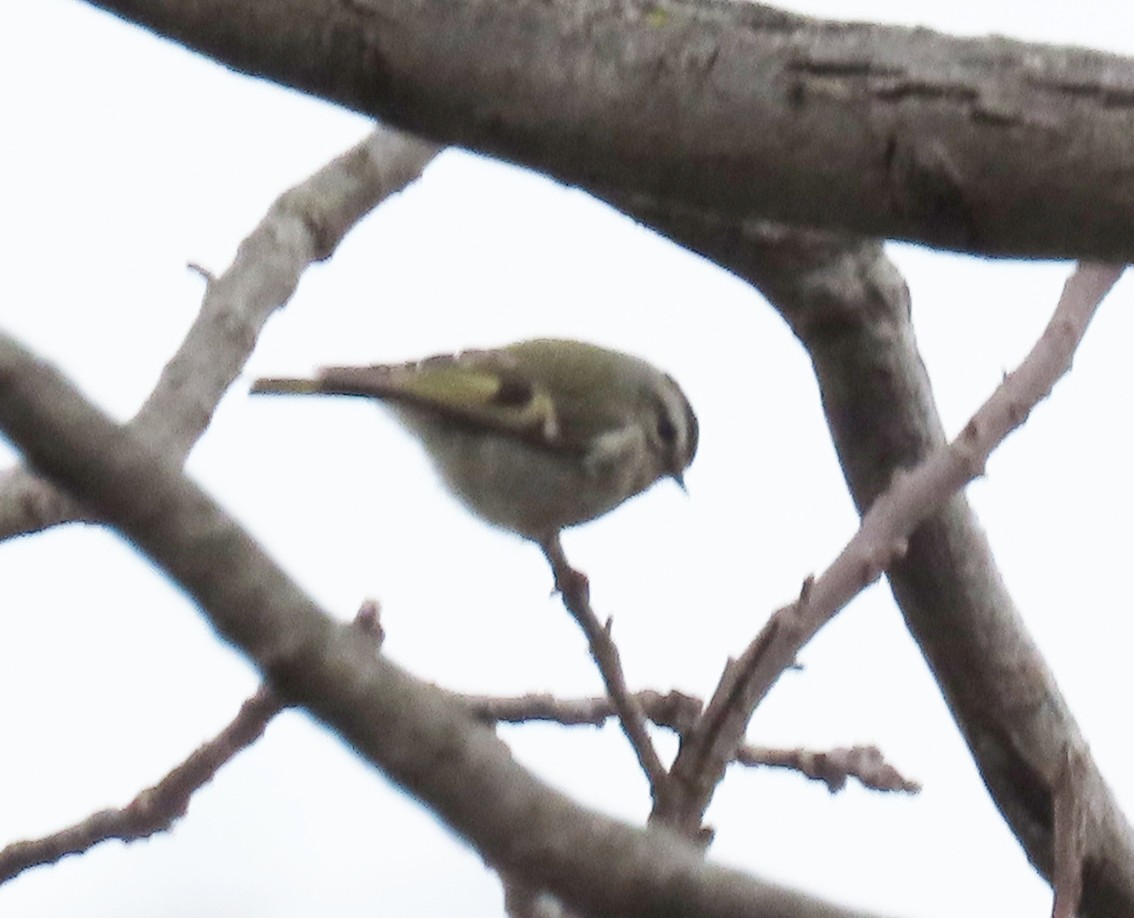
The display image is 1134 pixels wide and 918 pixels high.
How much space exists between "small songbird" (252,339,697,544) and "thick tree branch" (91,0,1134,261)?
1484 mm

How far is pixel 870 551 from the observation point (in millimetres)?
1256

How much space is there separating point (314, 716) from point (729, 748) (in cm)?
62

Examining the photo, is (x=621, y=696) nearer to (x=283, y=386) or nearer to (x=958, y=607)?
(x=958, y=607)

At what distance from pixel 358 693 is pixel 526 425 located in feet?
6.41

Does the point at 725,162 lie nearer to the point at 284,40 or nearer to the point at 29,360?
the point at 284,40

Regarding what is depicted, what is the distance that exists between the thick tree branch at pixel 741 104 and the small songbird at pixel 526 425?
148cm

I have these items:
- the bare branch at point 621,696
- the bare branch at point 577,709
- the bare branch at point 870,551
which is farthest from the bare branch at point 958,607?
the bare branch at point 621,696

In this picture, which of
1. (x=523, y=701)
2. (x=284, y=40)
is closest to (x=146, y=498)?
(x=284, y=40)

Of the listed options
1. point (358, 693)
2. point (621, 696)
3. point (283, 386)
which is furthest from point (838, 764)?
point (283, 386)

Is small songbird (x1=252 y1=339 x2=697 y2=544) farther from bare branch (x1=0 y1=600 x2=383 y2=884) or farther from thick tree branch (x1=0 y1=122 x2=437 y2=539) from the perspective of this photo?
bare branch (x1=0 y1=600 x2=383 y2=884)

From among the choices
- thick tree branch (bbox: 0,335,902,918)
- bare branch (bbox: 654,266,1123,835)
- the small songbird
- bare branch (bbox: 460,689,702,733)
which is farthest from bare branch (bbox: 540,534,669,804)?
the small songbird

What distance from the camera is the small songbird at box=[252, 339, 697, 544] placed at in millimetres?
2455

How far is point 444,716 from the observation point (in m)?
0.59

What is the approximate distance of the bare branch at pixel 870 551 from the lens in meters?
1.15
